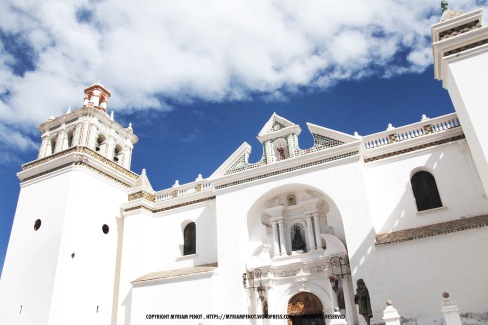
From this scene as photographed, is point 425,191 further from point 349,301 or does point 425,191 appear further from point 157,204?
point 157,204

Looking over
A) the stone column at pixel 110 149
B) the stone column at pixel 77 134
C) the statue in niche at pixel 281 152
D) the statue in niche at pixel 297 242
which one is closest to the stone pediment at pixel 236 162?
the statue in niche at pixel 281 152

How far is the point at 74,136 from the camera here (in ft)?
57.2

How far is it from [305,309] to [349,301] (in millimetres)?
1637

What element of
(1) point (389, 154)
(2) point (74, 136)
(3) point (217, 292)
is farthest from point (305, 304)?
(2) point (74, 136)

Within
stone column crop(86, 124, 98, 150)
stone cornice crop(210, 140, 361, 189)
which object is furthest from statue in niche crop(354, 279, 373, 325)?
stone column crop(86, 124, 98, 150)

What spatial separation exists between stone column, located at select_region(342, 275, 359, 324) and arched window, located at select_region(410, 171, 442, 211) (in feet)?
10.7

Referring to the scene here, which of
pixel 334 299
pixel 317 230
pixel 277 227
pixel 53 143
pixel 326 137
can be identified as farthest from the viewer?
pixel 53 143

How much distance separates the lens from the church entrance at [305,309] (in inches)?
501

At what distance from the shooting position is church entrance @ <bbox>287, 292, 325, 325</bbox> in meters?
12.7

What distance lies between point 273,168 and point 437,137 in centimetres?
554

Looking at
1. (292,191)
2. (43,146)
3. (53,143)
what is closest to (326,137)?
(292,191)

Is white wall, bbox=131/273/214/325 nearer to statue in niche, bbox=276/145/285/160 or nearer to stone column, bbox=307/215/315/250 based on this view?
stone column, bbox=307/215/315/250

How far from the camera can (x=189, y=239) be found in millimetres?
16469

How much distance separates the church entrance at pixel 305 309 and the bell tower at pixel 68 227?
281 inches
